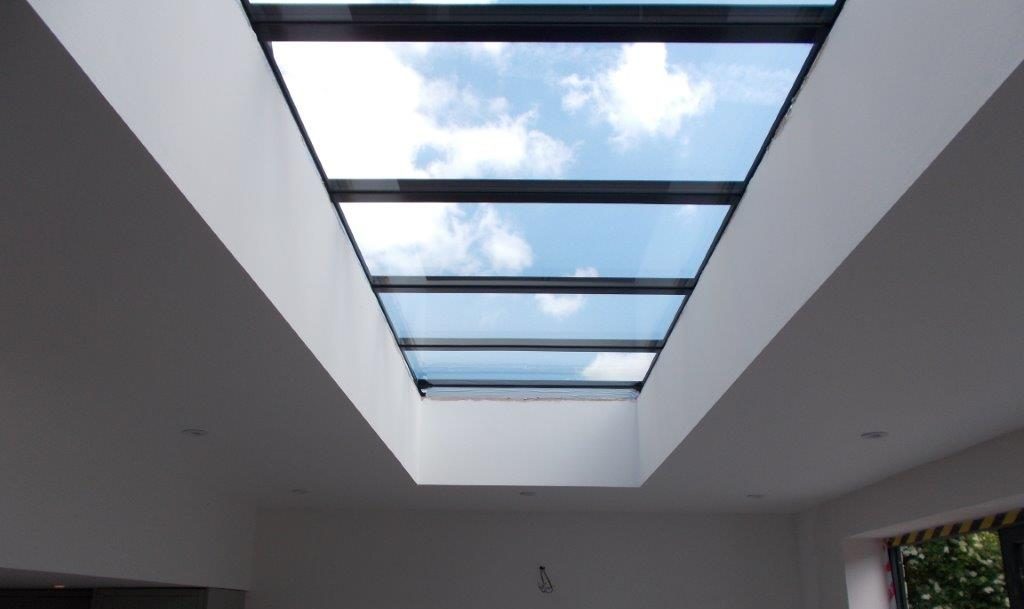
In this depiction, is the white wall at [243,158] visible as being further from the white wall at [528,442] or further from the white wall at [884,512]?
the white wall at [884,512]

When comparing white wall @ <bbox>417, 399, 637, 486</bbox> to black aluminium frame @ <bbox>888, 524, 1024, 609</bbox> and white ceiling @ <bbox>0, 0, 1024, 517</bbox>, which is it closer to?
white ceiling @ <bbox>0, 0, 1024, 517</bbox>

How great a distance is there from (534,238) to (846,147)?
1960 millimetres

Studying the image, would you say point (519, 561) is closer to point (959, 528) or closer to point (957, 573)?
point (957, 573)

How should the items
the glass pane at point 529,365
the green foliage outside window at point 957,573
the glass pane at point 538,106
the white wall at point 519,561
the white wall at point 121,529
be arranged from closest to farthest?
the glass pane at point 538,106 → the white wall at point 121,529 → the glass pane at point 529,365 → the green foliage outside window at point 957,573 → the white wall at point 519,561

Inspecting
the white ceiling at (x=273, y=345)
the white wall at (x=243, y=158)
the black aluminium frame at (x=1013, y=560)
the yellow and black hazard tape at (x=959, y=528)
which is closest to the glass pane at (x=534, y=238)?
the white wall at (x=243, y=158)

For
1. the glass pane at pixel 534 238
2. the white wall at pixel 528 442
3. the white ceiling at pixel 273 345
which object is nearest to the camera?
the white ceiling at pixel 273 345

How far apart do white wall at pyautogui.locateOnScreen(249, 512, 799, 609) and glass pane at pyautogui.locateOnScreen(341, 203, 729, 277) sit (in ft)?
12.3

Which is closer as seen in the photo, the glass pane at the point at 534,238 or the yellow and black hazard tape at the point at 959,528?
the glass pane at the point at 534,238

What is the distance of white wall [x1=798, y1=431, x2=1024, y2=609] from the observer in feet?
16.8

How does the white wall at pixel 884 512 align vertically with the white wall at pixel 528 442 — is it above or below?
below

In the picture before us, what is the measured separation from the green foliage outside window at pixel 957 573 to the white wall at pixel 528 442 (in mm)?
2224

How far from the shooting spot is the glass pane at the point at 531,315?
5.16 meters

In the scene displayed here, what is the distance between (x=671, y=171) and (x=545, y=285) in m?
1.25

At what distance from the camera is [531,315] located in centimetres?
541
